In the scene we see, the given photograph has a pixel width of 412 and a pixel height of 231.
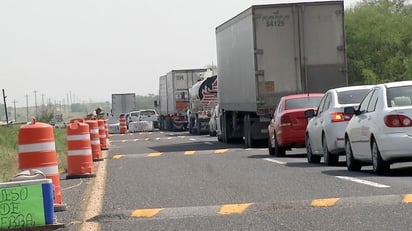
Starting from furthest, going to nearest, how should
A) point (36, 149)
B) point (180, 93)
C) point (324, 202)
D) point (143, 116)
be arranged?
point (143, 116) < point (180, 93) < point (36, 149) < point (324, 202)

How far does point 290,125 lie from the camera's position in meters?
21.8

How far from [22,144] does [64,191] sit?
302 cm

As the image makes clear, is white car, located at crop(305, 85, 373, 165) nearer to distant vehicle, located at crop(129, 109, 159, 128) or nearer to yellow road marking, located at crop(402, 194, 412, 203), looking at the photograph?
yellow road marking, located at crop(402, 194, 412, 203)

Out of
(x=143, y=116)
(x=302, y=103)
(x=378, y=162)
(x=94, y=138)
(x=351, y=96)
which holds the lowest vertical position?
(x=143, y=116)

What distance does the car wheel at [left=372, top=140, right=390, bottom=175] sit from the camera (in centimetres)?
1442

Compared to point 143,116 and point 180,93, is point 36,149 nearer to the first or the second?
point 180,93

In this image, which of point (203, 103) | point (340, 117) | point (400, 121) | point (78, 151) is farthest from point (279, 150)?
point (203, 103)

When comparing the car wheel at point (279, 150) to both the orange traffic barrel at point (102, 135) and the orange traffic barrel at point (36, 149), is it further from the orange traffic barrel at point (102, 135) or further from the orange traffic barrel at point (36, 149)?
the orange traffic barrel at point (36, 149)

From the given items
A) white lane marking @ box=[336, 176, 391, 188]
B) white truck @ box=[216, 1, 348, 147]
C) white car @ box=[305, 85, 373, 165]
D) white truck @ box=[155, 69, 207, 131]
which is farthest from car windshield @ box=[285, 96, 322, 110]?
white truck @ box=[155, 69, 207, 131]

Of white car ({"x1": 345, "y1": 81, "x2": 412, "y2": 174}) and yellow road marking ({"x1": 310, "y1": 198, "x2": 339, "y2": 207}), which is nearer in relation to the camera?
yellow road marking ({"x1": 310, "y1": 198, "x2": 339, "y2": 207})

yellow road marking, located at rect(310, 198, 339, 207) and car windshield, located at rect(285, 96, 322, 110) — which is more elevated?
car windshield, located at rect(285, 96, 322, 110)

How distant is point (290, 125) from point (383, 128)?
7.69 meters

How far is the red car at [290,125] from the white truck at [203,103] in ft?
72.2

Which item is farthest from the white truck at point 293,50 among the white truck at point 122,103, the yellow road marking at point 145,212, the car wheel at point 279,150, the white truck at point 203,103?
the white truck at point 122,103
